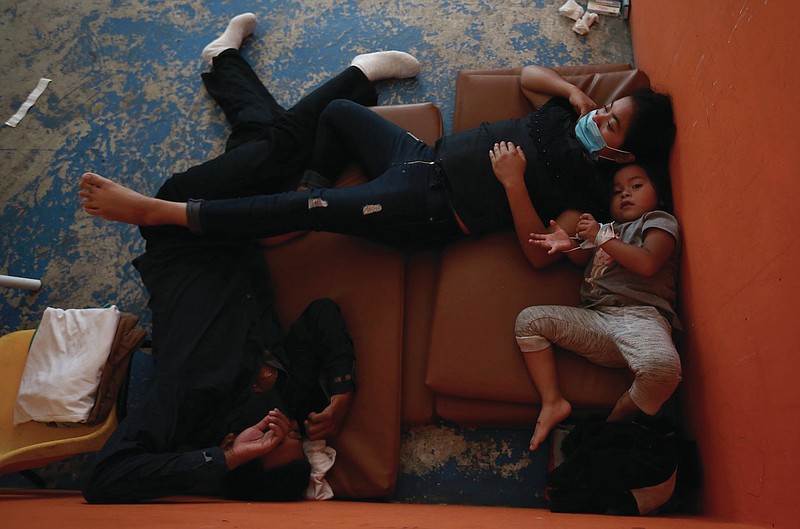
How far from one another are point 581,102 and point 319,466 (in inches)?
58.3

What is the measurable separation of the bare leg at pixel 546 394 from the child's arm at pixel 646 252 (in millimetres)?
347

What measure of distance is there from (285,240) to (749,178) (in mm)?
1484

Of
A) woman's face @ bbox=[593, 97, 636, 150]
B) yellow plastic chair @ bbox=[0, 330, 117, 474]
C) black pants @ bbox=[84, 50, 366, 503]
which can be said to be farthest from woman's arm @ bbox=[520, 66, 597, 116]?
yellow plastic chair @ bbox=[0, 330, 117, 474]

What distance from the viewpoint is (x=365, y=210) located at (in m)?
1.99

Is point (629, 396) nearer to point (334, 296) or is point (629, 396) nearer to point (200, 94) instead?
point (334, 296)

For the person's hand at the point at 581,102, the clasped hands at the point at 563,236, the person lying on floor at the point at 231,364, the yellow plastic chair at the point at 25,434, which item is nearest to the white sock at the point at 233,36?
the person lying on floor at the point at 231,364

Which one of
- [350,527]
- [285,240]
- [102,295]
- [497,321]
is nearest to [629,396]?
[497,321]

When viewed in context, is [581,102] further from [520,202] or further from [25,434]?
[25,434]

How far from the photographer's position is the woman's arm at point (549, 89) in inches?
80.9

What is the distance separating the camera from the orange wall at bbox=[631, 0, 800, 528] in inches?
48.1

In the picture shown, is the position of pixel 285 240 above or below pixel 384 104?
below

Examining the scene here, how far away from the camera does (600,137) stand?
1891mm

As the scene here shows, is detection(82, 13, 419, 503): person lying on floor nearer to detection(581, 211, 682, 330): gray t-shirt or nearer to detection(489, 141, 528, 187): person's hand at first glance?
detection(489, 141, 528, 187): person's hand

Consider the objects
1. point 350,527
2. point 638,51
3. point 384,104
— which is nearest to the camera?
point 350,527
